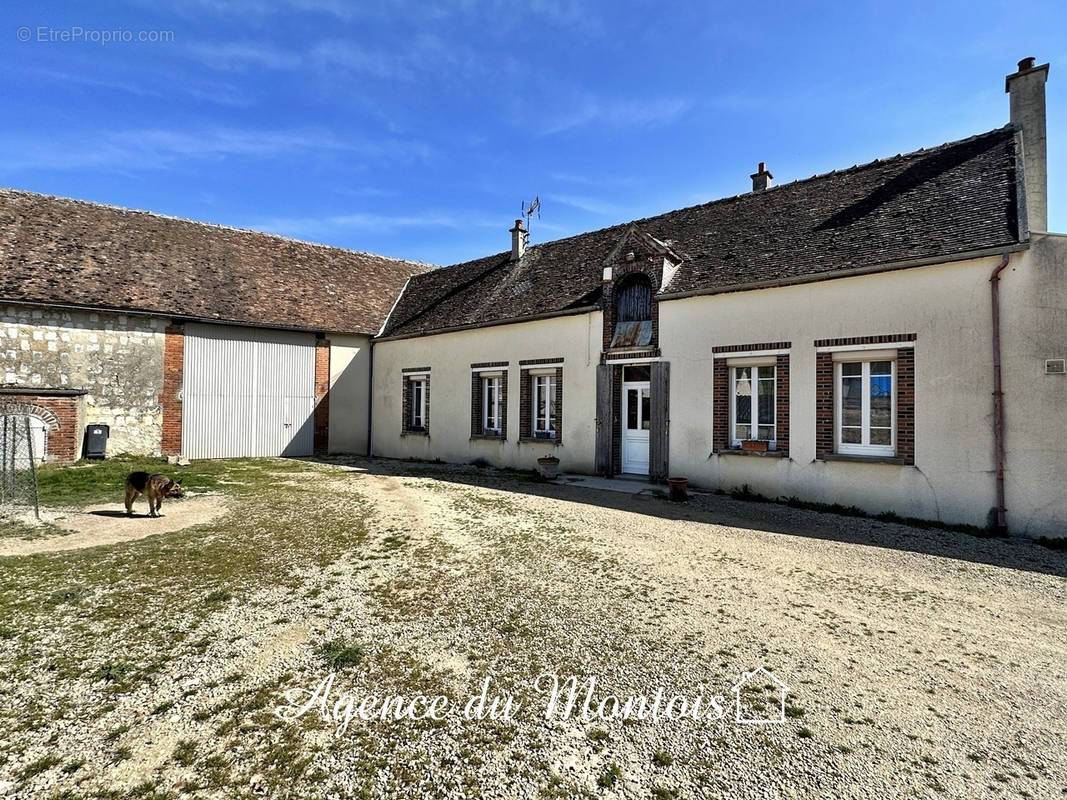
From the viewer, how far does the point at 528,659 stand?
3891 millimetres

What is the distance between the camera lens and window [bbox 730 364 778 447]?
10445mm

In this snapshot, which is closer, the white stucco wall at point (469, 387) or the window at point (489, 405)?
Result: the white stucco wall at point (469, 387)

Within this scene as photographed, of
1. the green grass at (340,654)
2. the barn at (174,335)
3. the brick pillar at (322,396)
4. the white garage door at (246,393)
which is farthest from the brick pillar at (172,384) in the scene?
the green grass at (340,654)

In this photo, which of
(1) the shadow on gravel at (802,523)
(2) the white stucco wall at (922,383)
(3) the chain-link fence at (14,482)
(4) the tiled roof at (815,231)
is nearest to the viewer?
(1) the shadow on gravel at (802,523)

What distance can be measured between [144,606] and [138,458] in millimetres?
11970

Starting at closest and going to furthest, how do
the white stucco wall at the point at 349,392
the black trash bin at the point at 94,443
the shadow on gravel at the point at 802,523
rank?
the shadow on gravel at the point at 802,523
the black trash bin at the point at 94,443
the white stucco wall at the point at 349,392

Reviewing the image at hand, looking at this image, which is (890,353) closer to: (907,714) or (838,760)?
(907,714)

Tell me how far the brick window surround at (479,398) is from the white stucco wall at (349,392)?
207 inches

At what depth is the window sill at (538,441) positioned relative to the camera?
44.8 feet

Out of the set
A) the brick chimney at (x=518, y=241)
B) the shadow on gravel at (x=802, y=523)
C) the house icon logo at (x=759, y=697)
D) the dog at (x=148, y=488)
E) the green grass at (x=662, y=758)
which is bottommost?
the green grass at (x=662, y=758)

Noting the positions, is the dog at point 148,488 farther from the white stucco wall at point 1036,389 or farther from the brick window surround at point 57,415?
the white stucco wall at point 1036,389

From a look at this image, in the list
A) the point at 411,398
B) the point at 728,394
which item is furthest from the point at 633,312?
the point at 411,398

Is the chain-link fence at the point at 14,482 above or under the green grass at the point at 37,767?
above

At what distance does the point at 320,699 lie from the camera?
11.0 ft
